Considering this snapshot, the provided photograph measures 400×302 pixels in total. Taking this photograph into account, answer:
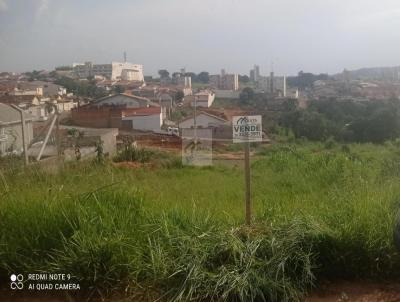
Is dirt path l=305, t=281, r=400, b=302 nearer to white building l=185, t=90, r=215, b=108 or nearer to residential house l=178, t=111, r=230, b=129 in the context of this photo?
residential house l=178, t=111, r=230, b=129

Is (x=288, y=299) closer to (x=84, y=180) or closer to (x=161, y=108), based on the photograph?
(x=84, y=180)

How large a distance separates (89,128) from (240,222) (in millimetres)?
7856

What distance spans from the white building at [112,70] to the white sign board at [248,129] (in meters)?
5.54

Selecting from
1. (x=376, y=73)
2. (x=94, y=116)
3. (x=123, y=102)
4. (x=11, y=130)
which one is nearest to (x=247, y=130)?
(x=11, y=130)

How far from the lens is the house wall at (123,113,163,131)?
36.1 feet

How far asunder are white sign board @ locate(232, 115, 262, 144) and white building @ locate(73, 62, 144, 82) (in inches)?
218

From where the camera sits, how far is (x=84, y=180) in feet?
16.0

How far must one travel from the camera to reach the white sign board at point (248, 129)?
3742 millimetres

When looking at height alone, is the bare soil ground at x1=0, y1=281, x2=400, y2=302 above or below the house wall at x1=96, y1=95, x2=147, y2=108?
below

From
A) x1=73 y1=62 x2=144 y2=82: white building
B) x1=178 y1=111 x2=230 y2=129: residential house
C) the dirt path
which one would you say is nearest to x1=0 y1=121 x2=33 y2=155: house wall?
x1=73 y1=62 x2=144 y2=82: white building

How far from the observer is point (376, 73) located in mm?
11039

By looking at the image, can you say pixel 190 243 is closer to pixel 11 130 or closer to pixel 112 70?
pixel 11 130

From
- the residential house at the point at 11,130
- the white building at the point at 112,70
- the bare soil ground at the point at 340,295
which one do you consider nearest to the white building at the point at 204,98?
the white building at the point at 112,70

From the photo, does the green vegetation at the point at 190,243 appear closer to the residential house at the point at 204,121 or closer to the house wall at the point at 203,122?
the residential house at the point at 204,121
